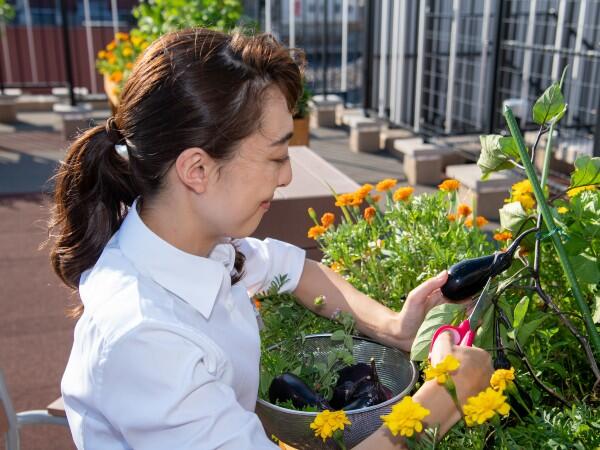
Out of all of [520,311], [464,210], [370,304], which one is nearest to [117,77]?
[464,210]

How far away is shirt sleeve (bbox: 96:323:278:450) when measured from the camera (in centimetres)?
91

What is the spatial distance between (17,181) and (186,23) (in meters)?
1.70

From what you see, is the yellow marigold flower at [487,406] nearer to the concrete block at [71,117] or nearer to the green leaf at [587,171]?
the green leaf at [587,171]

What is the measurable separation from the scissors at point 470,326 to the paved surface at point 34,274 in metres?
1.06

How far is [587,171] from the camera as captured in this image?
1.17 meters

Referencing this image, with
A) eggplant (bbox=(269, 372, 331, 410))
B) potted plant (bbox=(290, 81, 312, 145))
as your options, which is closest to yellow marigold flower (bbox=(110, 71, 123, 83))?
potted plant (bbox=(290, 81, 312, 145))

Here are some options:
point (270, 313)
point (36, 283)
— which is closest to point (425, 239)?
point (270, 313)

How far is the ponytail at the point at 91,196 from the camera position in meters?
1.21

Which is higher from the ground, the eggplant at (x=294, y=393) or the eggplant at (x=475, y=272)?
the eggplant at (x=475, y=272)

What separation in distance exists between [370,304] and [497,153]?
40 cm

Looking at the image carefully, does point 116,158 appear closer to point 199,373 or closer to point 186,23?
point 199,373

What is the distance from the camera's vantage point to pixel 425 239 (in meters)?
1.51

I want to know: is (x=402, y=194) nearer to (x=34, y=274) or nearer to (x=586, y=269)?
(x=586, y=269)

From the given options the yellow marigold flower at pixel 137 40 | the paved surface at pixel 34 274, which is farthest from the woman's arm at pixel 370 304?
the yellow marigold flower at pixel 137 40
